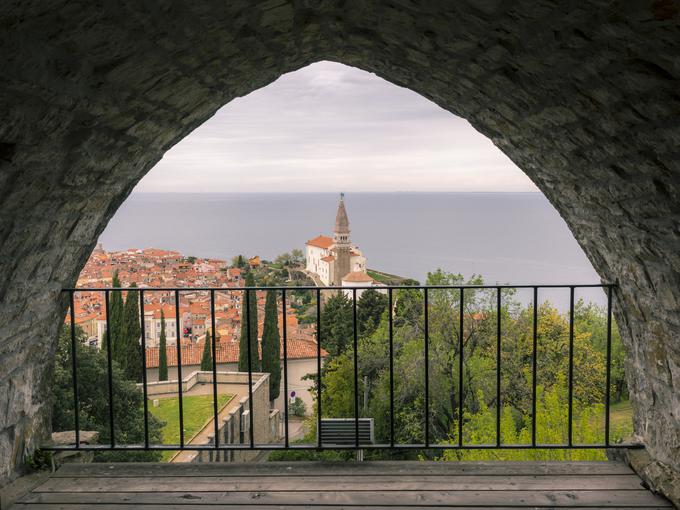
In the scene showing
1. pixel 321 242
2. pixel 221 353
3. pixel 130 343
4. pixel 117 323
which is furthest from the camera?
pixel 321 242

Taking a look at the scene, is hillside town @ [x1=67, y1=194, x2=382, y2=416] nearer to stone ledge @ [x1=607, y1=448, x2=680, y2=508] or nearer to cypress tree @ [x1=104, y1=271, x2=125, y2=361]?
cypress tree @ [x1=104, y1=271, x2=125, y2=361]

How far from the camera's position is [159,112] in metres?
2.36

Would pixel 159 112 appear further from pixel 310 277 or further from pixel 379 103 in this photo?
pixel 379 103

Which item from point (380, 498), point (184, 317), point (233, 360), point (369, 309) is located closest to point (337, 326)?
point (369, 309)

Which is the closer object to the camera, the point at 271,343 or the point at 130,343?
the point at 130,343

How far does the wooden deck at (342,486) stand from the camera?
255cm

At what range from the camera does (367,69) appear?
3158mm

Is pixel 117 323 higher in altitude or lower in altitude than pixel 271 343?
higher

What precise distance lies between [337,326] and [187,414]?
8.81 meters

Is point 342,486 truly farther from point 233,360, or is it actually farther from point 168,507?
point 233,360

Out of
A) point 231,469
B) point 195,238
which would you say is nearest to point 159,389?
point 231,469

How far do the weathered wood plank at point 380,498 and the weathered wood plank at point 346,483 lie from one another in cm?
4

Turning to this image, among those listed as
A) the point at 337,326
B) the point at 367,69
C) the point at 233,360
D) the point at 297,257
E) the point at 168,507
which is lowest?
the point at 233,360

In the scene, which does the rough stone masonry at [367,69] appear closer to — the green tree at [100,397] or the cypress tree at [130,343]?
the green tree at [100,397]
